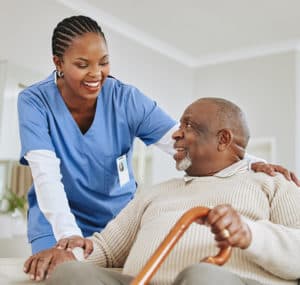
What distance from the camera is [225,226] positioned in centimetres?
80

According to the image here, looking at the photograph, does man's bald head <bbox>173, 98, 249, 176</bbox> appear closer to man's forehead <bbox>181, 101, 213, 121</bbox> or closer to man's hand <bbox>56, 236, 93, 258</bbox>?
man's forehead <bbox>181, 101, 213, 121</bbox>

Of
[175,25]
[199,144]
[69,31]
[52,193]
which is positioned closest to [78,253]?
[52,193]

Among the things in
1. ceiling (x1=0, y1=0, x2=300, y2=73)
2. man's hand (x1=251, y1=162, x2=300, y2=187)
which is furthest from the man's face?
ceiling (x1=0, y1=0, x2=300, y2=73)

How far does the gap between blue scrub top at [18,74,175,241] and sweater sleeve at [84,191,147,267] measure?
29cm

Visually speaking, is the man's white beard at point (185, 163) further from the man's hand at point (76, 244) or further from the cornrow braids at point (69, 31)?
the cornrow braids at point (69, 31)

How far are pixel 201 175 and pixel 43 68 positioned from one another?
8.36 feet

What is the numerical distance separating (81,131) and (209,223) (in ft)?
2.70

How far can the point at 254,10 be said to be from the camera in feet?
13.4

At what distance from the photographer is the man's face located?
125 centimetres

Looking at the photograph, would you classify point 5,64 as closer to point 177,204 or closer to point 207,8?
point 207,8

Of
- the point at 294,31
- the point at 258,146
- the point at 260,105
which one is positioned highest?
the point at 294,31

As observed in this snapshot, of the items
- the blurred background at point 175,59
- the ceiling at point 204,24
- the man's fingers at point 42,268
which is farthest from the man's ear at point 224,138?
the ceiling at point 204,24

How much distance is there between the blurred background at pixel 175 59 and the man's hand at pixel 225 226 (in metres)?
2.42

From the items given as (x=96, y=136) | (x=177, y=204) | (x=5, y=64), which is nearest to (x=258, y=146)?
(x=5, y=64)
